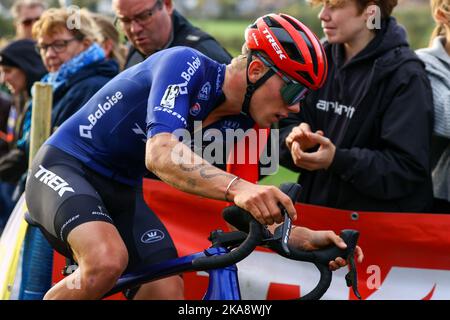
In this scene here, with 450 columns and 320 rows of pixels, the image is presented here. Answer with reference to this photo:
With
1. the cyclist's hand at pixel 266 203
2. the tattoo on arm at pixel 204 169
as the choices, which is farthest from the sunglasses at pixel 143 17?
the cyclist's hand at pixel 266 203

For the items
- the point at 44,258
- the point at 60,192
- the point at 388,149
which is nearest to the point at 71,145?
the point at 60,192

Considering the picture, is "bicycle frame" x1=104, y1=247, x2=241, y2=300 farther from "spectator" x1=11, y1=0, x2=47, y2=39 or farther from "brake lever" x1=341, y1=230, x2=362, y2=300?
"spectator" x1=11, y1=0, x2=47, y2=39

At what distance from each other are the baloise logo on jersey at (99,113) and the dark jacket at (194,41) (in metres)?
1.63

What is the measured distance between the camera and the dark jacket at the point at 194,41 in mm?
6265

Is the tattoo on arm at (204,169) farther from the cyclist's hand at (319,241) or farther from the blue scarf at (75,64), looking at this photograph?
the blue scarf at (75,64)

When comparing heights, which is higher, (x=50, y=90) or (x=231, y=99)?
(x=231, y=99)

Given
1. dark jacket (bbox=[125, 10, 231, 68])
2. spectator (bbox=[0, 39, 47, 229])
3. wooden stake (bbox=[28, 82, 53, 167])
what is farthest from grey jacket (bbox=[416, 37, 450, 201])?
spectator (bbox=[0, 39, 47, 229])

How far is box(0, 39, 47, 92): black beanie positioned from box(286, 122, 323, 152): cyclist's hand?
3.48 meters

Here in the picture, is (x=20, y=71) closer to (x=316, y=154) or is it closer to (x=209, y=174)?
(x=316, y=154)
